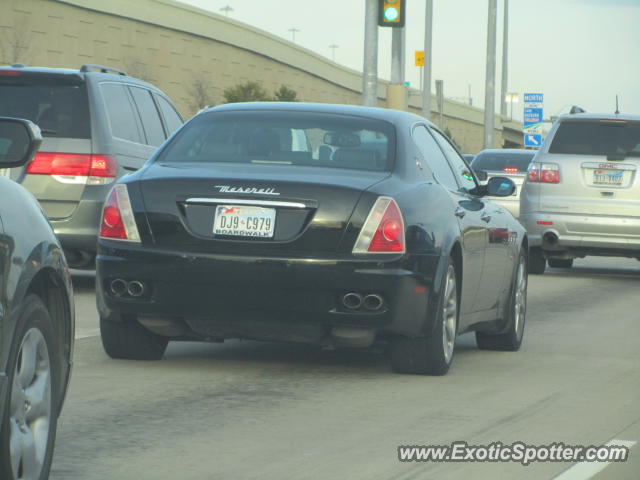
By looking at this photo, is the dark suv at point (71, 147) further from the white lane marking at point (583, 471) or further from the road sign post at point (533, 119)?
the road sign post at point (533, 119)

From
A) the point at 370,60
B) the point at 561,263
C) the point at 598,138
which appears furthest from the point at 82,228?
the point at 370,60

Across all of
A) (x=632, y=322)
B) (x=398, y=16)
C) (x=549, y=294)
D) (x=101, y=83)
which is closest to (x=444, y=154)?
(x=632, y=322)

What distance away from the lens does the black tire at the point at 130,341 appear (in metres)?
9.25

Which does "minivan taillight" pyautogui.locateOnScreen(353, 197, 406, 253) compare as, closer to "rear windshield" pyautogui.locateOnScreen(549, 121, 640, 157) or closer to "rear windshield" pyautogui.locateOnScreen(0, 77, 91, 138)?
"rear windshield" pyautogui.locateOnScreen(0, 77, 91, 138)

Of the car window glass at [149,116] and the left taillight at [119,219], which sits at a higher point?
the car window glass at [149,116]

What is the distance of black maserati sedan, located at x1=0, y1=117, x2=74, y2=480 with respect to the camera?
5.09 meters

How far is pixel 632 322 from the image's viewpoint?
44.3 feet

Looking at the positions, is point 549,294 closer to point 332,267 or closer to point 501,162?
point 332,267

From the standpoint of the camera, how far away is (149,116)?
1576 centimetres

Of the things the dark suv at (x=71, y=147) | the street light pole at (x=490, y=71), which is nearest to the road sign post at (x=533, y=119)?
the street light pole at (x=490, y=71)

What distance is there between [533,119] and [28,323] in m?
54.6

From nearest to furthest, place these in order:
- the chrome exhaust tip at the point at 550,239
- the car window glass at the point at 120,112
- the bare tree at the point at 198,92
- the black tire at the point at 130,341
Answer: the black tire at the point at 130,341
the car window glass at the point at 120,112
the chrome exhaust tip at the point at 550,239
the bare tree at the point at 198,92

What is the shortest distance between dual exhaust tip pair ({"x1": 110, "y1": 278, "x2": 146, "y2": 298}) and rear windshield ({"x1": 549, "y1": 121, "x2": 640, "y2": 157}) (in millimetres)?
11419

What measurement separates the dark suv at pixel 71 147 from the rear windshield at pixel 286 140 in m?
4.56
